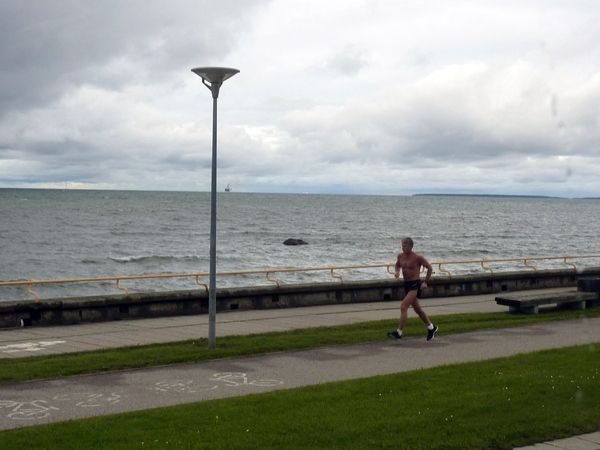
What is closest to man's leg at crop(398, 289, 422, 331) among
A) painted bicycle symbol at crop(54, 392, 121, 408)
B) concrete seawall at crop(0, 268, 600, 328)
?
painted bicycle symbol at crop(54, 392, 121, 408)

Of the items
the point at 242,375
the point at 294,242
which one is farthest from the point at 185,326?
the point at 294,242

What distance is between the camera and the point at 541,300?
15.7 meters

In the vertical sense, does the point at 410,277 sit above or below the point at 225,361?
above

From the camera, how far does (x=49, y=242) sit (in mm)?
63344

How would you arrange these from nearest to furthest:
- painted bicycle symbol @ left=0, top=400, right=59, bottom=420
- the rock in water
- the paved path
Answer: painted bicycle symbol @ left=0, top=400, right=59, bottom=420, the paved path, the rock in water

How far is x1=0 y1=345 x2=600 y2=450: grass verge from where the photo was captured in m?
6.18

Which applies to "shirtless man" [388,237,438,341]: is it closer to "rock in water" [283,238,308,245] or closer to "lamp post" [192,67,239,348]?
"lamp post" [192,67,239,348]

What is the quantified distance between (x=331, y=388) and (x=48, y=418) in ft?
9.90

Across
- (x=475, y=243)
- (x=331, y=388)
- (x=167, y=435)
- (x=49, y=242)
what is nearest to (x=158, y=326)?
(x=331, y=388)

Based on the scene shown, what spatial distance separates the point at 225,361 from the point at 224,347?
3.38 feet

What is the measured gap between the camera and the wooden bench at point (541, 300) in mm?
15633

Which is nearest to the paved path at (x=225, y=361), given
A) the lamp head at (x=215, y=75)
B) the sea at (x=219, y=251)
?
the lamp head at (x=215, y=75)

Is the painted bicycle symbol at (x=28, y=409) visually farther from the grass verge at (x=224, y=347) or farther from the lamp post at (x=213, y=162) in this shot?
the lamp post at (x=213, y=162)

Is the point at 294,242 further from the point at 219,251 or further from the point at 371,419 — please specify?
the point at 371,419
